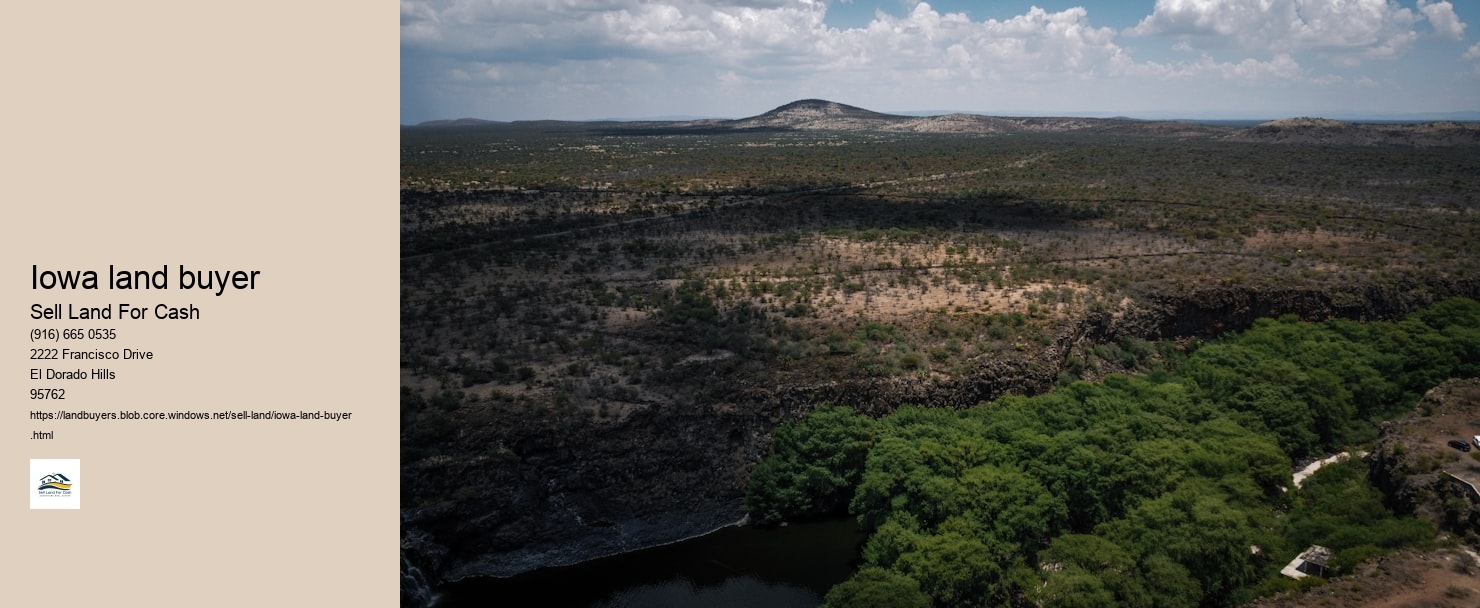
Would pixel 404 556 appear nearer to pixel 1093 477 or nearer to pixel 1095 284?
pixel 1093 477

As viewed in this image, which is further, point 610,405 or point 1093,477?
point 610,405

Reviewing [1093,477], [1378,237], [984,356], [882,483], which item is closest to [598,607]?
[882,483]
